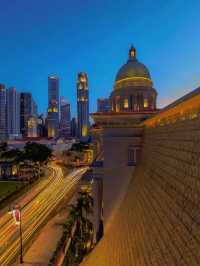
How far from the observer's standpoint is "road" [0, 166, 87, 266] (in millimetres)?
24328

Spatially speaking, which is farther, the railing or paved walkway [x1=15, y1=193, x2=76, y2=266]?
paved walkway [x1=15, y1=193, x2=76, y2=266]

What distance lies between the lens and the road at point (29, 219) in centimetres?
2433

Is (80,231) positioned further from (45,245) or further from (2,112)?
(2,112)

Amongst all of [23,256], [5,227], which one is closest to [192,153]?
[23,256]

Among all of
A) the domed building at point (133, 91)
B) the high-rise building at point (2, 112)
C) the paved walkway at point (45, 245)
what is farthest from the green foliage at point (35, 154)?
the high-rise building at point (2, 112)

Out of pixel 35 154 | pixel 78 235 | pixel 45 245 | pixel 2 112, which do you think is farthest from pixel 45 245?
pixel 2 112

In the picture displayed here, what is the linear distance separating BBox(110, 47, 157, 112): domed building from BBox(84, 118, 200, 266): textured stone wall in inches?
852

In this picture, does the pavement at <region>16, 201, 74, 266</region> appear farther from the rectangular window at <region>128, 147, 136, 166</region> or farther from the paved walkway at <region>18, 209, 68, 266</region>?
the rectangular window at <region>128, 147, 136, 166</region>

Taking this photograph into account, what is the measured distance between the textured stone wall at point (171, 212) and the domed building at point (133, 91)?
852 inches

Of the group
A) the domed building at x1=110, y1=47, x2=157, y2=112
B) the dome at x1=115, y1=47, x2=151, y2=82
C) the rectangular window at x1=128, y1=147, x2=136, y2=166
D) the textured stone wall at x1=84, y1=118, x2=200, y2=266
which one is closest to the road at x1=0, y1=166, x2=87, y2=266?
the rectangular window at x1=128, y1=147, x2=136, y2=166

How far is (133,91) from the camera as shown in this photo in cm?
3466

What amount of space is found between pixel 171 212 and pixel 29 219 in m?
28.7

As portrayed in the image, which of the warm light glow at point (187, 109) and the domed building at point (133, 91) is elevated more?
the domed building at point (133, 91)

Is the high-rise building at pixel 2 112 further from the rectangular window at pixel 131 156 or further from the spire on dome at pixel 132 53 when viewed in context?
the rectangular window at pixel 131 156
